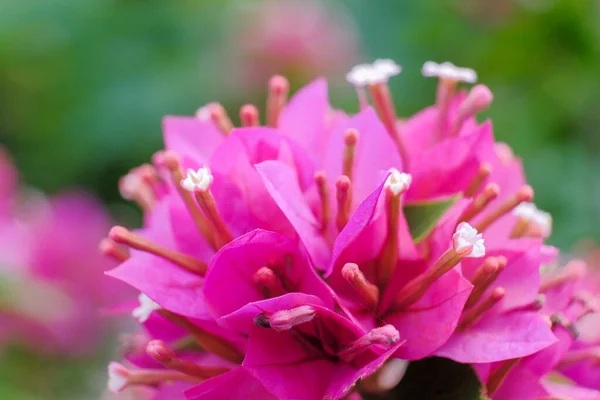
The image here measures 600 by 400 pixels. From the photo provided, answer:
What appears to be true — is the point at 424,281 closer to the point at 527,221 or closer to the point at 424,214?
the point at 424,214

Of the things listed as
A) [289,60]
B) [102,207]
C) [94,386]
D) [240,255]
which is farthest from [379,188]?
[289,60]

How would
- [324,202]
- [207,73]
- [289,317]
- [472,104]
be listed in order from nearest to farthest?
[289,317]
[324,202]
[472,104]
[207,73]

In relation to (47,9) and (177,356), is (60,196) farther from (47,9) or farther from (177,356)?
(177,356)

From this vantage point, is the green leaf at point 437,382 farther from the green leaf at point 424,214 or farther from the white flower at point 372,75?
the white flower at point 372,75

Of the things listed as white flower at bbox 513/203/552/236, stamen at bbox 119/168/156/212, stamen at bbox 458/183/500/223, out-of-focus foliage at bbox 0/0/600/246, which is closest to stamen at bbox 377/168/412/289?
stamen at bbox 458/183/500/223

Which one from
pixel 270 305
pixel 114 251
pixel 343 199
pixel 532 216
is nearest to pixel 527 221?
pixel 532 216

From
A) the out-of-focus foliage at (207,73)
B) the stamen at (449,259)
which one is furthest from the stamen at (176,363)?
the out-of-focus foliage at (207,73)

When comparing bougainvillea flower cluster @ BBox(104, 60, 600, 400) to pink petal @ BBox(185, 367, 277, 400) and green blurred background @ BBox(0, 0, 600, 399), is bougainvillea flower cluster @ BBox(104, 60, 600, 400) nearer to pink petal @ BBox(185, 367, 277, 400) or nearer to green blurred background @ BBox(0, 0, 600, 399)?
pink petal @ BBox(185, 367, 277, 400)
